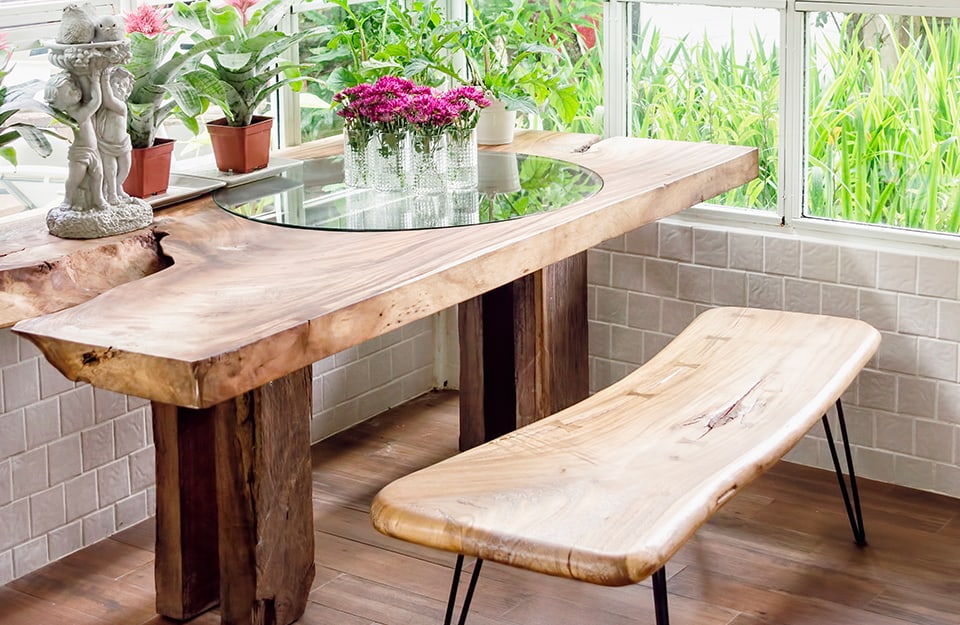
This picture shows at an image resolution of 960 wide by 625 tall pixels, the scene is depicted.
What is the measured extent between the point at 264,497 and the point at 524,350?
118 centimetres

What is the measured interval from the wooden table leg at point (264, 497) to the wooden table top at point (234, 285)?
31cm

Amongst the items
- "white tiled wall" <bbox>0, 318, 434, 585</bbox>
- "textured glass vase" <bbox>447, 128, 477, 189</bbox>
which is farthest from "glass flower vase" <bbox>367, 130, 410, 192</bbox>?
"white tiled wall" <bbox>0, 318, 434, 585</bbox>

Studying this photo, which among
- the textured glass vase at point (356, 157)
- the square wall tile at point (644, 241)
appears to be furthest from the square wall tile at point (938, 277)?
the textured glass vase at point (356, 157)

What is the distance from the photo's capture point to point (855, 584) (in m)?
3.50

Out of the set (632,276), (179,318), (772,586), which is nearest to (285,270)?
(179,318)

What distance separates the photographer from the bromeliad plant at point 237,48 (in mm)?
3533

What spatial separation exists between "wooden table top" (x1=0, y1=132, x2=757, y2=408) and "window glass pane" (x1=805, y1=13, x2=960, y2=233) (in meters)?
0.80

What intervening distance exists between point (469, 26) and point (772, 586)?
2.01 metres

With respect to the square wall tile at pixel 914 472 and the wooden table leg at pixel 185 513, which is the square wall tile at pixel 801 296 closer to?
the square wall tile at pixel 914 472

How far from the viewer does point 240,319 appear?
2609 mm

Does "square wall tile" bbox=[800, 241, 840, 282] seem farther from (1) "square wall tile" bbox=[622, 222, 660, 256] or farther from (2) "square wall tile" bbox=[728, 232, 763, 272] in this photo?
(1) "square wall tile" bbox=[622, 222, 660, 256]

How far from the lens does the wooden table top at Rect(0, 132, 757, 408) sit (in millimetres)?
2477

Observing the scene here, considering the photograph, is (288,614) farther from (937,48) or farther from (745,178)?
(937,48)

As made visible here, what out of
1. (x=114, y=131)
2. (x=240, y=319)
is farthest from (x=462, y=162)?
(x=240, y=319)
